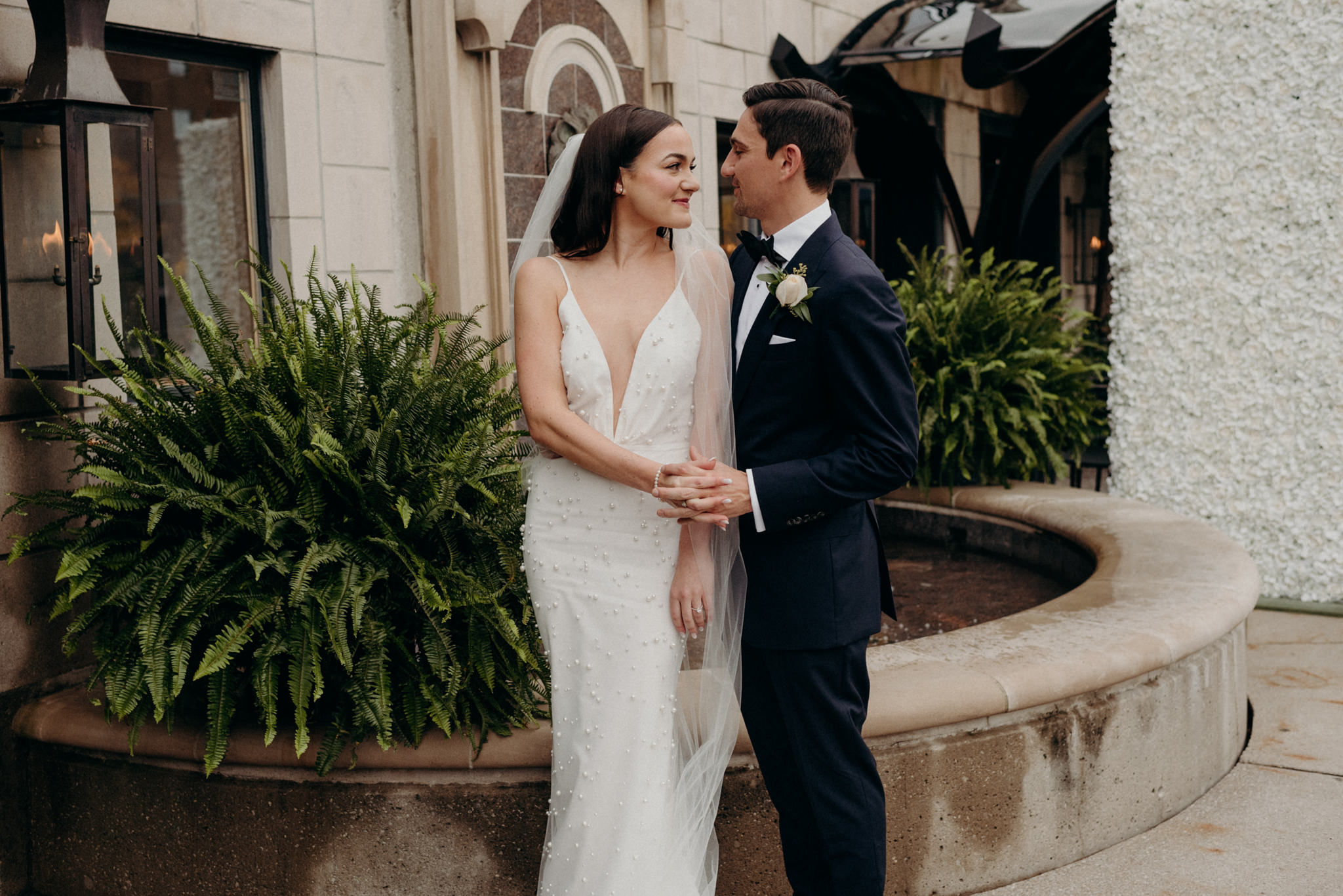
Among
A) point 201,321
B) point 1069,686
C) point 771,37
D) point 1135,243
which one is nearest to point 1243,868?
point 1069,686

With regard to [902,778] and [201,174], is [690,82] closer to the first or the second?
[201,174]

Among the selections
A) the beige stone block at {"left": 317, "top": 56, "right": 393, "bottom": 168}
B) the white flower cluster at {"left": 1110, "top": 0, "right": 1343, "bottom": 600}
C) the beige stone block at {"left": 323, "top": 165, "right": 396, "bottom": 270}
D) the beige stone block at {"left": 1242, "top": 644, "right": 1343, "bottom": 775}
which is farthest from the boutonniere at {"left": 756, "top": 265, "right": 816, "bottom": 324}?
the white flower cluster at {"left": 1110, "top": 0, "right": 1343, "bottom": 600}

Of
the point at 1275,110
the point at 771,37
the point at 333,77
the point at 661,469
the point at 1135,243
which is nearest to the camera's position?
the point at 661,469

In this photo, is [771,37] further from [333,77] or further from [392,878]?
[392,878]

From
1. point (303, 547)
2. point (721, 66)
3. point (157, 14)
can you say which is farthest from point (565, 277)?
point (721, 66)

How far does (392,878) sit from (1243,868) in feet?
8.56

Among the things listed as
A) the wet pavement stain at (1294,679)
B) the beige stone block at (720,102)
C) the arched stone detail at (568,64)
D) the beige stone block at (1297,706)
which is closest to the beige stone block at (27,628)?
the arched stone detail at (568,64)

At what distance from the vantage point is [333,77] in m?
5.86

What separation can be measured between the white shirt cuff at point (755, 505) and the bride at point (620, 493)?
0.14m

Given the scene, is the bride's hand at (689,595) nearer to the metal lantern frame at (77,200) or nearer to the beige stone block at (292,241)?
the metal lantern frame at (77,200)

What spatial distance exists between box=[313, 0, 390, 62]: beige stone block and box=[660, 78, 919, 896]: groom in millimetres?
3623

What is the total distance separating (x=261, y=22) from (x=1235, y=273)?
546cm

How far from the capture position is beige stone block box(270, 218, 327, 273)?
→ 18.6ft

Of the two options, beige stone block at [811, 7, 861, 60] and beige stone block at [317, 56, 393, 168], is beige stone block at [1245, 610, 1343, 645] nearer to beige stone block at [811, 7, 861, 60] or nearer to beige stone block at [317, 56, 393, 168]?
beige stone block at [317, 56, 393, 168]
